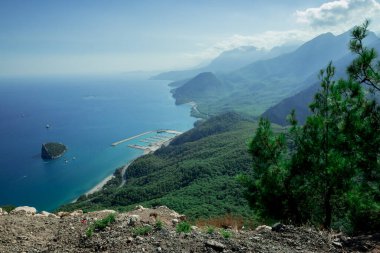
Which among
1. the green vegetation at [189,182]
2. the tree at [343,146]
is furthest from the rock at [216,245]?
the green vegetation at [189,182]

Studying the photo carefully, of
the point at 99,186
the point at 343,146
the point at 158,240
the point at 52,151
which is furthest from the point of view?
the point at 52,151

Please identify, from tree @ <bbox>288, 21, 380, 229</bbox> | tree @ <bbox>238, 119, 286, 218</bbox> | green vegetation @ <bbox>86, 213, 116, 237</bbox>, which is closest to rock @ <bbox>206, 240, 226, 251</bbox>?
green vegetation @ <bbox>86, 213, 116, 237</bbox>

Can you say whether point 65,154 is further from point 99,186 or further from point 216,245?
point 216,245

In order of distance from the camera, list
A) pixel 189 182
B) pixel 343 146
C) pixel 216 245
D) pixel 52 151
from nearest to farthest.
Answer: pixel 216 245 → pixel 343 146 → pixel 189 182 → pixel 52 151

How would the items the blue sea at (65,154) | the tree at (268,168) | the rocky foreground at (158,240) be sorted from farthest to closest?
the blue sea at (65,154) → the tree at (268,168) → the rocky foreground at (158,240)

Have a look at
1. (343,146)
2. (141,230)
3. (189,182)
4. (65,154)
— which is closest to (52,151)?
(65,154)

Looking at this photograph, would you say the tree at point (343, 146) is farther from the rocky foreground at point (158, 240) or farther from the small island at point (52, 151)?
the small island at point (52, 151)
